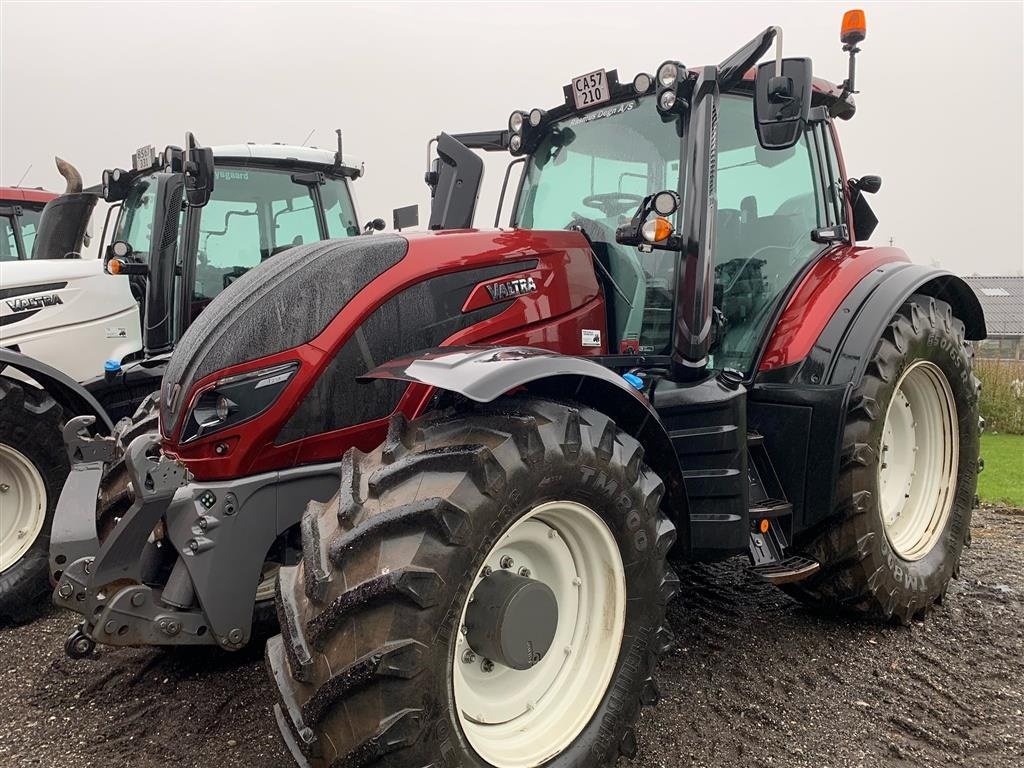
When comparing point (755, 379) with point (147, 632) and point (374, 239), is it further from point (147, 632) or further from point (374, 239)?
point (147, 632)

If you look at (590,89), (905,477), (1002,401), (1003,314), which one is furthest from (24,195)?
(1003,314)

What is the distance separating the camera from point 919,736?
266 cm

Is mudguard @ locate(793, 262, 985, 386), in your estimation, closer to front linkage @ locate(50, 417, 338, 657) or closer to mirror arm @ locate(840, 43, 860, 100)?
mirror arm @ locate(840, 43, 860, 100)

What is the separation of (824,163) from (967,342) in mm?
1188

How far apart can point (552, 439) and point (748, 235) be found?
68.8 inches

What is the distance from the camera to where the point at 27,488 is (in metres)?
3.96

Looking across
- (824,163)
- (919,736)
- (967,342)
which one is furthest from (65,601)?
(967,342)

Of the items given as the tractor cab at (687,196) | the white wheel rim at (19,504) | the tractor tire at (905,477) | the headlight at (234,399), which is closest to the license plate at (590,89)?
the tractor cab at (687,196)

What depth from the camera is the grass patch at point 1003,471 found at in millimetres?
6809

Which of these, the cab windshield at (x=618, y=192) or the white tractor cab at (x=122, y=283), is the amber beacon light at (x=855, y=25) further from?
the white tractor cab at (x=122, y=283)

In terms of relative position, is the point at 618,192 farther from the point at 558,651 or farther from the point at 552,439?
the point at 558,651

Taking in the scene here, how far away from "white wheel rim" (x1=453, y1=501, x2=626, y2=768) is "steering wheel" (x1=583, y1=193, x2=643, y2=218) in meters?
1.53

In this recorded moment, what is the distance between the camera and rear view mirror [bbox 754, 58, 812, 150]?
2592 millimetres

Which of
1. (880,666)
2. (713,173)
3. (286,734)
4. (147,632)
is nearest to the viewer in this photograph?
(286,734)
